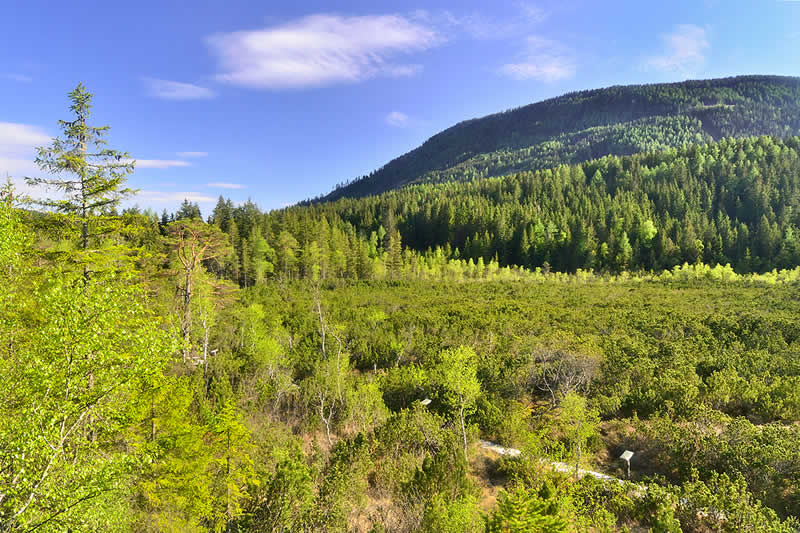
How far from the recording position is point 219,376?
21.4 m

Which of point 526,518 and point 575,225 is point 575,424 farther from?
point 575,225

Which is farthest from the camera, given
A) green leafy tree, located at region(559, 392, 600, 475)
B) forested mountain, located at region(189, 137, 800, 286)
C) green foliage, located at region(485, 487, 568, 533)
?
forested mountain, located at region(189, 137, 800, 286)

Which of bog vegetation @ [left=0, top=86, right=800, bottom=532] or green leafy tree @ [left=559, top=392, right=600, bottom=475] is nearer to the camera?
bog vegetation @ [left=0, top=86, right=800, bottom=532]

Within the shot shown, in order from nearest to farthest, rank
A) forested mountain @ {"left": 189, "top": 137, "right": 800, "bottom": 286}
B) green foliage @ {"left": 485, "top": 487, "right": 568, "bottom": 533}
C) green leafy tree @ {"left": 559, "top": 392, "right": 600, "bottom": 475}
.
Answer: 1. green foliage @ {"left": 485, "top": 487, "right": 568, "bottom": 533}
2. green leafy tree @ {"left": 559, "top": 392, "right": 600, "bottom": 475}
3. forested mountain @ {"left": 189, "top": 137, "right": 800, "bottom": 286}

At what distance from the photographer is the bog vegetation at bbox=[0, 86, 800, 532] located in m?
Result: 7.70

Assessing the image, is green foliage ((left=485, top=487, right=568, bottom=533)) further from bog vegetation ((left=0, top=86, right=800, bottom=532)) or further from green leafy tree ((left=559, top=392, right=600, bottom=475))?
green leafy tree ((left=559, top=392, right=600, bottom=475))

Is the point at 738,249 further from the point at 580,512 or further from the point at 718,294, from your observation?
the point at 580,512

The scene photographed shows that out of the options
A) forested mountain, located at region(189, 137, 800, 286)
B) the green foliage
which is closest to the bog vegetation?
the green foliage

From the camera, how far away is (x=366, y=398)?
65.0 ft

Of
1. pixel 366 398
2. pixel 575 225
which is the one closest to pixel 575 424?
pixel 366 398

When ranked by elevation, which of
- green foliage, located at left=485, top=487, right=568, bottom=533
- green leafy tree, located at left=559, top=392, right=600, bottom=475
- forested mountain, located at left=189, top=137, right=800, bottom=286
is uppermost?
forested mountain, located at left=189, top=137, right=800, bottom=286

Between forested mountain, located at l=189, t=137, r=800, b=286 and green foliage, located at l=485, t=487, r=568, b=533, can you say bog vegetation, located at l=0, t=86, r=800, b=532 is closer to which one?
green foliage, located at l=485, t=487, r=568, b=533

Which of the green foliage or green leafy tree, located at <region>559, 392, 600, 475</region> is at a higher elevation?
the green foliage

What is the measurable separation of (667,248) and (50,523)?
85.6 metres
